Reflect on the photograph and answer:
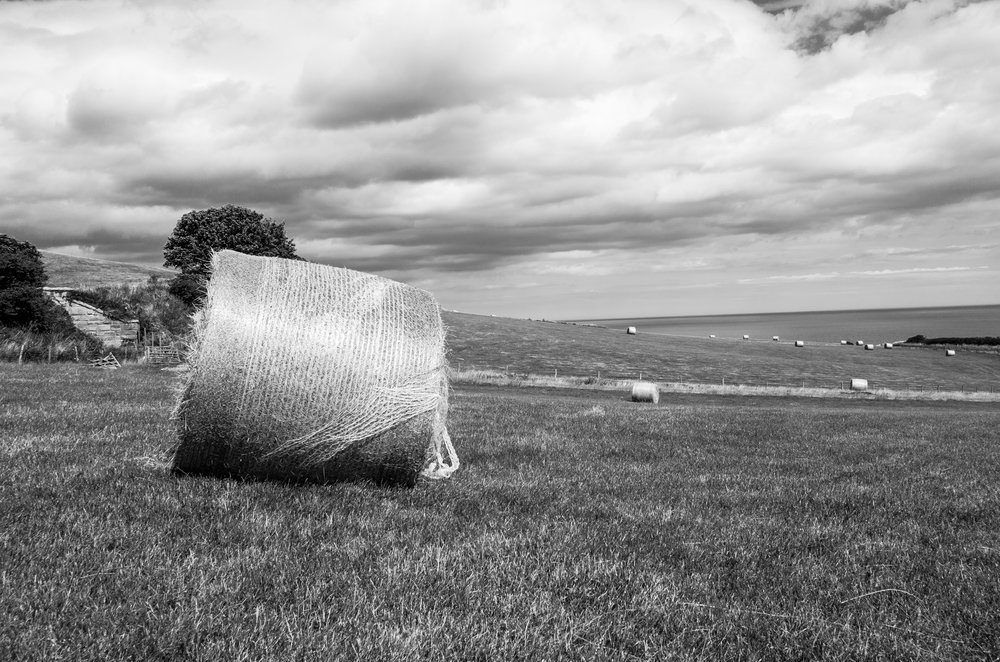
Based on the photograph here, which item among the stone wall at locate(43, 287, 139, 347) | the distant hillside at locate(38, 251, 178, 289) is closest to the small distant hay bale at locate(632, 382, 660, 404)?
the stone wall at locate(43, 287, 139, 347)

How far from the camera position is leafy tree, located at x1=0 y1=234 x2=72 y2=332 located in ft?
150

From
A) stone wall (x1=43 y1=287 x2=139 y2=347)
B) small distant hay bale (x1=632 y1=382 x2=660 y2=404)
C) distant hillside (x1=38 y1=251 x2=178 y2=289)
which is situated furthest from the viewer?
distant hillside (x1=38 y1=251 x2=178 y2=289)

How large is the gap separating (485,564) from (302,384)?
11.6ft

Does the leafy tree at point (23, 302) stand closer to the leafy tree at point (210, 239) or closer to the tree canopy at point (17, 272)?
the tree canopy at point (17, 272)

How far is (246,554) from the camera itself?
571 centimetres

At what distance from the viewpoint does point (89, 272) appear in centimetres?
9556

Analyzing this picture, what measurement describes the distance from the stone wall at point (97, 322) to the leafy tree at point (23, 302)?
1.87 meters

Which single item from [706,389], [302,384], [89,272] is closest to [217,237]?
[89,272]

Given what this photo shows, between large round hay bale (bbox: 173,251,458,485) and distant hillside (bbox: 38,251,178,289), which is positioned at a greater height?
distant hillside (bbox: 38,251,178,289)

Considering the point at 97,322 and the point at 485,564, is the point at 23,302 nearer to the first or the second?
the point at 97,322

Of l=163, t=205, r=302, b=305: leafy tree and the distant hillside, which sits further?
the distant hillside

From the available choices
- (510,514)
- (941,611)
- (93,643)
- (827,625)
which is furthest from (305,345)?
(941,611)

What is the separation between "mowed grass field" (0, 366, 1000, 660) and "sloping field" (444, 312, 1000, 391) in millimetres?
51866

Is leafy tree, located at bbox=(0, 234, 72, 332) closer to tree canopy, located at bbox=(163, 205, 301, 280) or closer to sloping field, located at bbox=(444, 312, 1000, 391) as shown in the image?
tree canopy, located at bbox=(163, 205, 301, 280)
